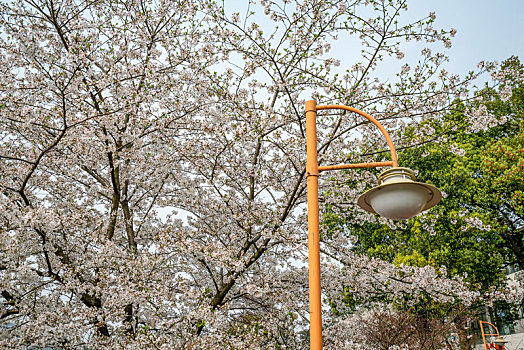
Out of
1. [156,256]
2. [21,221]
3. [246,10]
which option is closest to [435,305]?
[156,256]

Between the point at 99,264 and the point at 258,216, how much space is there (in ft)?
9.51

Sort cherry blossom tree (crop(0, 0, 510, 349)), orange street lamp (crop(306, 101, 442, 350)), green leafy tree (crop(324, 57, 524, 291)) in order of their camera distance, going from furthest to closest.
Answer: green leafy tree (crop(324, 57, 524, 291)) → cherry blossom tree (crop(0, 0, 510, 349)) → orange street lamp (crop(306, 101, 442, 350))

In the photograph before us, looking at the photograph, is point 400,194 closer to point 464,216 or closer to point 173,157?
point 173,157

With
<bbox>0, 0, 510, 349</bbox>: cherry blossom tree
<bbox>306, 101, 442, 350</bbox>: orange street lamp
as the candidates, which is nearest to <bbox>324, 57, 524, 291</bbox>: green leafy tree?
<bbox>0, 0, 510, 349</bbox>: cherry blossom tree

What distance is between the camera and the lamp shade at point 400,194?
9.82 feet

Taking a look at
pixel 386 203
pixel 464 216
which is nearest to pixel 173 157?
pixel 386 203

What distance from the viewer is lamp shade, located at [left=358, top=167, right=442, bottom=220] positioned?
299 centimetres

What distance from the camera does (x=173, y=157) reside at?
8.06 metres

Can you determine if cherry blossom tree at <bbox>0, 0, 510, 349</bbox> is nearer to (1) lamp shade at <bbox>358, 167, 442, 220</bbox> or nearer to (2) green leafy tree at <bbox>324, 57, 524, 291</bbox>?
(1) lamp shade at <bbox>358, 167, 442, 220</bbox>

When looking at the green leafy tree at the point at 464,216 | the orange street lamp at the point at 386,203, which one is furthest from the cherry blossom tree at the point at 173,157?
the green leafy tree at the point at 464,216

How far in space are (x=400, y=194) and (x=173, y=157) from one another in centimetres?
580

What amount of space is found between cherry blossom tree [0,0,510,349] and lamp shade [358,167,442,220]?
368cm

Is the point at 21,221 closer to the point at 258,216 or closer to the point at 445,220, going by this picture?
the point at 258,216

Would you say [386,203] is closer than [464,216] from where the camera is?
Yes
